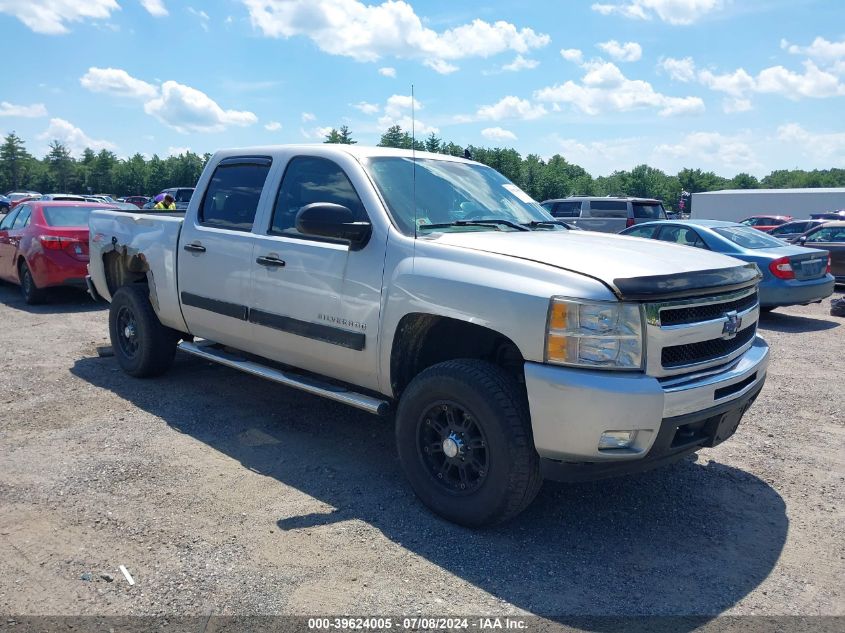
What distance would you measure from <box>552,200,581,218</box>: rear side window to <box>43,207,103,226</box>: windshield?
12.4m

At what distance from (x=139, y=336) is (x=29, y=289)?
228 inches

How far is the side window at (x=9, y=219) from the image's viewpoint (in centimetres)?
1160

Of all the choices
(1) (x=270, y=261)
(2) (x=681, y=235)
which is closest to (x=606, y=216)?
(2) (x=681, y=235)

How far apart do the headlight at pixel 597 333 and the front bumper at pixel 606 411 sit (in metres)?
0.06

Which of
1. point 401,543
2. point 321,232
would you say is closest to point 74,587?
point 401,543

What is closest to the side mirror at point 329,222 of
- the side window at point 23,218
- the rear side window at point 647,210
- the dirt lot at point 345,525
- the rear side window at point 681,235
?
the dirt lot at point 345,525

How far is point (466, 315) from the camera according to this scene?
3576 mm

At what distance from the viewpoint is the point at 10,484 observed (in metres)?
4.18

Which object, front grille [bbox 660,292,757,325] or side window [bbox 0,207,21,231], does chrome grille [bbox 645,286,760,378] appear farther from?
side window [bbox 0,207,21,231]

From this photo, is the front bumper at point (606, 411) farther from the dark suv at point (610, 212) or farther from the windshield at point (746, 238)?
the dark suv at point (610, 212)

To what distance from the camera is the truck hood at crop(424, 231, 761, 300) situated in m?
3.28

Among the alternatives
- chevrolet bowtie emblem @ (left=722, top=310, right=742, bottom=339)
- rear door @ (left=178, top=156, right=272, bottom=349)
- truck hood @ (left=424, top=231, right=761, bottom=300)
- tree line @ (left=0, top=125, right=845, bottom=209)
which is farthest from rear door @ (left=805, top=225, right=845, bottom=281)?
tree line @ (left=0, top=125, right=845, bottom=209)

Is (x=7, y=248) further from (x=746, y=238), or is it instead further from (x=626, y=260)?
(x=746, y=238)

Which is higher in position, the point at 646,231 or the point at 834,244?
the point at 646,231
